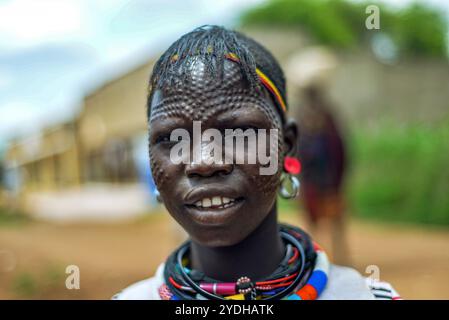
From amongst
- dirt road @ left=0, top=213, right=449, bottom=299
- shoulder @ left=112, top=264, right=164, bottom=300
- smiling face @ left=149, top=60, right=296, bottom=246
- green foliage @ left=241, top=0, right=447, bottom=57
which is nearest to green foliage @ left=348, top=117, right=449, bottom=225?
dirt road @ left=0, top=213, right=449, bottom=299

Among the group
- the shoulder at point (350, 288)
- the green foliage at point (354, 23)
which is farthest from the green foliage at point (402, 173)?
the shoulder at point (350, 288)

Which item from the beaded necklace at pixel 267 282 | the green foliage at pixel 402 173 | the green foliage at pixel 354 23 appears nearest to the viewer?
the beaded necklace at pixel 267 282

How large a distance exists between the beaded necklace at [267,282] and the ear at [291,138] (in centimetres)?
28

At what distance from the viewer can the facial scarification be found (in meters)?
1.42

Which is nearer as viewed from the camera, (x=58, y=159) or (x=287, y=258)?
(x=287, y=258)

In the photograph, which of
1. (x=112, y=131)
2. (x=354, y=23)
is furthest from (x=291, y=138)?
(x=354, y=23)

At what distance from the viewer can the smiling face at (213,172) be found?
141 cm

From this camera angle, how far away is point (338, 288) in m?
1.57

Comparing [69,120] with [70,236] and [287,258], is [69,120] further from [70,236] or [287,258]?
[287,258]

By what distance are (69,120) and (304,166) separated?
1202 centimetres

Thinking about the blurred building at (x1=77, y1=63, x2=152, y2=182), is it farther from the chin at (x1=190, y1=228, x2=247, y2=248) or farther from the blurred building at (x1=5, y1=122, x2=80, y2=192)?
the chin at (x1=190, y1=228, x2=247, y2=248)

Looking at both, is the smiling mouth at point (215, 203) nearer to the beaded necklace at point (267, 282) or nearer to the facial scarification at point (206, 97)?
the facial scarification at point (206, 97)

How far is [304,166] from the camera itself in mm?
5234

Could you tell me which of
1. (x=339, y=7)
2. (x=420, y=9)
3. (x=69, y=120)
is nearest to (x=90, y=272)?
(x=69, y=120)
